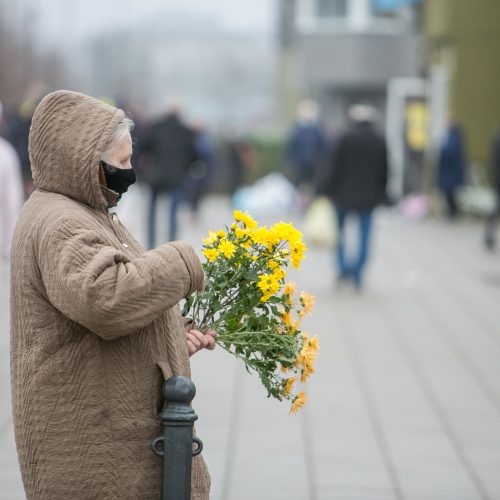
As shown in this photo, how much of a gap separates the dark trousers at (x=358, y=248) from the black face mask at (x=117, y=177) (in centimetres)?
990

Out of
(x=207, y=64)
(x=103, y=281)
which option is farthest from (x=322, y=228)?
(x=207, y=64)

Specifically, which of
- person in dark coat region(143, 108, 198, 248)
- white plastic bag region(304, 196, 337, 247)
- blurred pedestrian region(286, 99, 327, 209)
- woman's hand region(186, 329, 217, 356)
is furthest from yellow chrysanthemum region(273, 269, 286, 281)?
blurred pedestrian region(286, 99, 327, 209)

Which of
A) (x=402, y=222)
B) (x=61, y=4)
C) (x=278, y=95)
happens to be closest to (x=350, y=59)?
(x=61, y=4)

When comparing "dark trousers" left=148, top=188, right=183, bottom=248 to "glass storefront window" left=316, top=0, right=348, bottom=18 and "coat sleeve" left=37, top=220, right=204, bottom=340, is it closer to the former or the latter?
"coat sleeve" left=37, top=220, right=204, bottom=340

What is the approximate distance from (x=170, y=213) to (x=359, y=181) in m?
3.78

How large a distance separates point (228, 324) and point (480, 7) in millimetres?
22161

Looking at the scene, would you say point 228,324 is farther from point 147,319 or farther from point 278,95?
point 278,95

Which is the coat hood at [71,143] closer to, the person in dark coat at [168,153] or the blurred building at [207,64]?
the person in dark coat at [168,153]

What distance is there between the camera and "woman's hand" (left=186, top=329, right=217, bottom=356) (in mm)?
3619

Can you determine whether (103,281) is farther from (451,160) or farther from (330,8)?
(330,8)

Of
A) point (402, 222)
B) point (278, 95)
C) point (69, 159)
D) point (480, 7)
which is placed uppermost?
point (69, 159)

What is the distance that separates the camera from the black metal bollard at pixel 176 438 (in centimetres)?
336

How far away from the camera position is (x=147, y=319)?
10.5ft

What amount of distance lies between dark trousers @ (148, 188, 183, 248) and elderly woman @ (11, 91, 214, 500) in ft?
39.5
